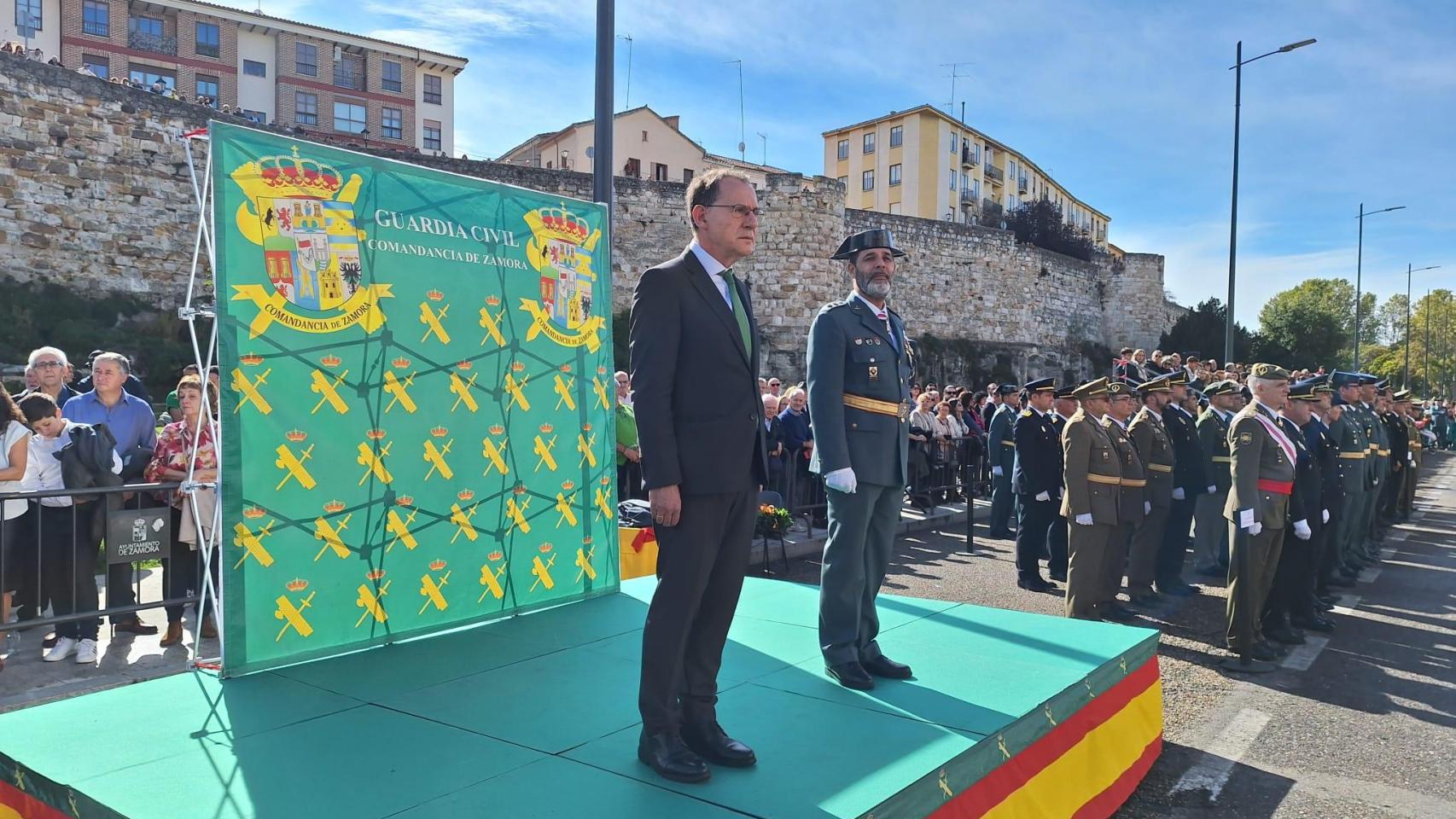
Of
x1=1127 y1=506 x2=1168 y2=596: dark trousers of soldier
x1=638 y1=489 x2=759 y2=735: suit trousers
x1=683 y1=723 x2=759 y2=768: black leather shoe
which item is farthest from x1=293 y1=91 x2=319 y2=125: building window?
x1=683 y1=723 x2=759 y2=768: black leather shoe

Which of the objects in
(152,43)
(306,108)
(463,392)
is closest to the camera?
(463,392)

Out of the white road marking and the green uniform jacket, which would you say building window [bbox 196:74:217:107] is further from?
the white road marking

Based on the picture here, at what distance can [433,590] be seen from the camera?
4777mm

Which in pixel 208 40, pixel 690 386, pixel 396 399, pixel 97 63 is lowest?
pixel 396 399

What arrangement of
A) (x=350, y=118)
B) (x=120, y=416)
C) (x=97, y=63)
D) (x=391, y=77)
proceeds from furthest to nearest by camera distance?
(x=391, y=77) < (x=350, y=118) < (x=97, y=63) < (x=120, y=416)

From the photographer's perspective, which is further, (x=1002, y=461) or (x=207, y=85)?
(x=207, y=85)

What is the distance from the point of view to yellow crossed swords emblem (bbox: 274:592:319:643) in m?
4.18

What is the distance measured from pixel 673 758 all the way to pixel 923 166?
6132 centimetres

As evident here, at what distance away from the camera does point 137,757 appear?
3096mm

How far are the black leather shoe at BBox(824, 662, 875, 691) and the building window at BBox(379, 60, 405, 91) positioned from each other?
168 ft

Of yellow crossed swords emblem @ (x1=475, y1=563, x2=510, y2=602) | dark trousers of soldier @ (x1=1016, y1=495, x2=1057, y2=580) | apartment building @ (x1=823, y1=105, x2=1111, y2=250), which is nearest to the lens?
yellow crossed swords emblem @ (x1=475, y1=563, x2=510, y2=602)

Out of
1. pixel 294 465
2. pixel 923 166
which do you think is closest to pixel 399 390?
pixel 294 465

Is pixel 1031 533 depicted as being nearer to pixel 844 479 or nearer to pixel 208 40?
pixel 844 479

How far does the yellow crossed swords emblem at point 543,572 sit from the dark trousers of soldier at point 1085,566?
3552mm
